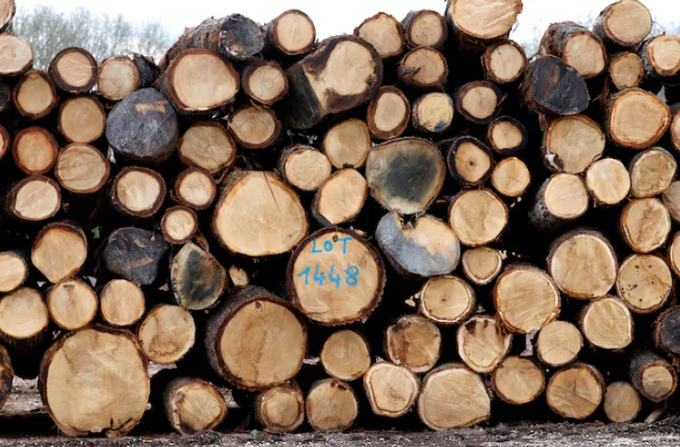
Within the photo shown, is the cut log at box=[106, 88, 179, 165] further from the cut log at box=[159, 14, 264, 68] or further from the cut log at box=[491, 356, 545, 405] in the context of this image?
the cut log at box=[491, 356, 545, 405]

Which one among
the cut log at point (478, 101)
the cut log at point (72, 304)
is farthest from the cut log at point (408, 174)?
the cut log at point (72, 304)

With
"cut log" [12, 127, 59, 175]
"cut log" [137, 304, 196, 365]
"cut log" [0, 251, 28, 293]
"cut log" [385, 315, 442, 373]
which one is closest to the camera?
"cut log" [0, 251, 28, 293]

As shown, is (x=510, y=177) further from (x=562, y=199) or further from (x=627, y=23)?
(x=627, y=23)

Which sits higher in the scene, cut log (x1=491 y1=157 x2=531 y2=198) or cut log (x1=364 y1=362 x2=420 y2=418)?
cut log (x1=491 y1=157 x2=531 y2=198)

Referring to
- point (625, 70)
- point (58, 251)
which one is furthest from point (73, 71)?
point (625, 70)

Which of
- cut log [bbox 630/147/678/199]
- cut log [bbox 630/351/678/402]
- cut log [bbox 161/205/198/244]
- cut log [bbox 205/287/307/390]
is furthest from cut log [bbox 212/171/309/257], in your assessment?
cut log [bbox 630/351/678/402]

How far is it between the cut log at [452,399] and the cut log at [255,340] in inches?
29.0

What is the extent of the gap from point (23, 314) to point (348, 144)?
1.88 meters

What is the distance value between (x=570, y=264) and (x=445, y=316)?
0.75m

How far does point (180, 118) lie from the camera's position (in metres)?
3.32

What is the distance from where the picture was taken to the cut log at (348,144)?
→ 3426 millimetres

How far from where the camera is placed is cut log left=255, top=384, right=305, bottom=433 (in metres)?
3.34

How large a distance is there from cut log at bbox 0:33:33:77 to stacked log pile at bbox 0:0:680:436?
1 centimetres

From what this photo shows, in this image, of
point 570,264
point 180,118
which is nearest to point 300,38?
point 180,118
